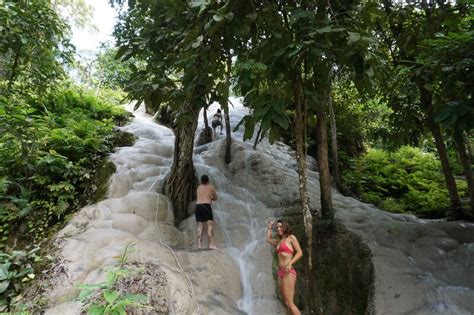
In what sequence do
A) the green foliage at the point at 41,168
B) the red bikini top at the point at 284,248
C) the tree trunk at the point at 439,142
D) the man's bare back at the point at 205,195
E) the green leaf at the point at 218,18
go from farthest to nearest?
the tree trunk at the point at 439,142, the man's bare back at the point at 205,195, the green foliage at the point at 41,168, the red bikini top at the point at 284,248, the green leaf at the point at 218,18

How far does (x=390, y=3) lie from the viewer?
7.39 m

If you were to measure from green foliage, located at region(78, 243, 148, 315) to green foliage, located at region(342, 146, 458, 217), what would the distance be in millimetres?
7734

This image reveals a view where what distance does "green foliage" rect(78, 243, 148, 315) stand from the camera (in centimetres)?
376

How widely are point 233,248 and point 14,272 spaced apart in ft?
11.7

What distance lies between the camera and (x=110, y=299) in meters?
3.74

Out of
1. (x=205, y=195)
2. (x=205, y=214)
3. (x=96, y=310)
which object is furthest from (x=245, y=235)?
(x=96, y=310)

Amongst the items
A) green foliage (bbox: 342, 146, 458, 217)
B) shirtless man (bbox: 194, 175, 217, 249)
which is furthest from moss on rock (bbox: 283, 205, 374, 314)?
green foliage (bbox: 342, 146, 458, 217)

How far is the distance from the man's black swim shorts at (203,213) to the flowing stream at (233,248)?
0.54 m

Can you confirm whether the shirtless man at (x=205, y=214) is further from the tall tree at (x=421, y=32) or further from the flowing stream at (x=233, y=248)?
the tall tree at (x=421, y=32)

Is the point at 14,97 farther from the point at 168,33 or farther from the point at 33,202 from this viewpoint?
the point at 168,33

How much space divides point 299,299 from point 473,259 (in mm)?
3080

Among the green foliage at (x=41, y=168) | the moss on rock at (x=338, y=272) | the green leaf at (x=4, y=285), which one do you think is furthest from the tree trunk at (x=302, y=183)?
the green foliage at (x=41, y=168)

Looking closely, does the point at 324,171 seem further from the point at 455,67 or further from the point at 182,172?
the point at 182,172

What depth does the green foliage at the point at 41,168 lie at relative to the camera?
19.4ft
